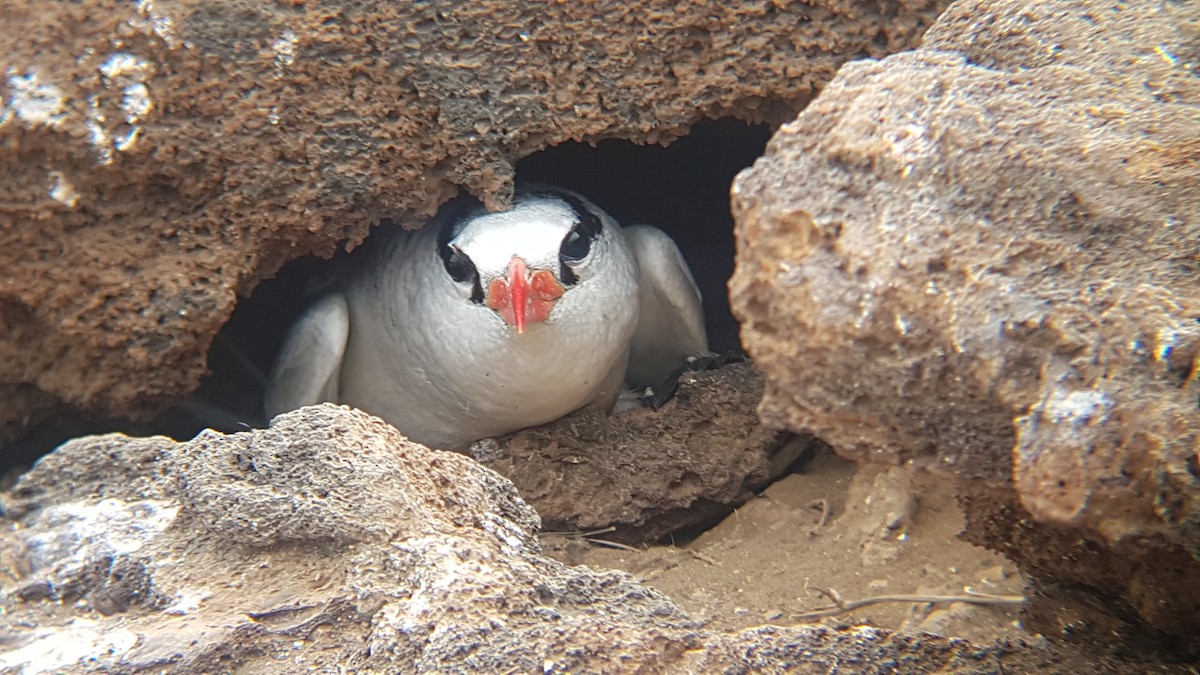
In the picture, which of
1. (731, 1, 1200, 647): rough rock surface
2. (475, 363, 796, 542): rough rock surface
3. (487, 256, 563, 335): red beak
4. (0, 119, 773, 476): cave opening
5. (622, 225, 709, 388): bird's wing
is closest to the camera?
(731, 1, 1200, 647): rough rock surface

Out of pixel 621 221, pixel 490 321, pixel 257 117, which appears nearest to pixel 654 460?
pixel 490 321

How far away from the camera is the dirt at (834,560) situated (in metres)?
2.25

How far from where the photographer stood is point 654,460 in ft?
10.6

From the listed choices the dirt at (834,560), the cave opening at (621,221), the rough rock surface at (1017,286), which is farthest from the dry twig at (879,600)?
the cave opening at (621,221)

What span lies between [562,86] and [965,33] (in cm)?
130

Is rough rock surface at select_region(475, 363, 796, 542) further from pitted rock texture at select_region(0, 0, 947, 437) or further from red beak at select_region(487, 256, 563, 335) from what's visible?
pitted rock texture at select_region(0, 0, 947, 437)

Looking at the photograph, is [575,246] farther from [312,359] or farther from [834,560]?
[834,560]

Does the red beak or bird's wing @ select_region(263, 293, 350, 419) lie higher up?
the red beak

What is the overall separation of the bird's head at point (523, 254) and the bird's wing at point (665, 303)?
0.43 metres

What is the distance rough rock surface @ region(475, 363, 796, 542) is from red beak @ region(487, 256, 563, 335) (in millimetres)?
581

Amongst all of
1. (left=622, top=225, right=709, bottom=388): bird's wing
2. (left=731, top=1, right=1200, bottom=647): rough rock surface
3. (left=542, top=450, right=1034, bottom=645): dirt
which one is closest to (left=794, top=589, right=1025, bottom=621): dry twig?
(left=542, top=450, right=1034, bottom=645): dirt

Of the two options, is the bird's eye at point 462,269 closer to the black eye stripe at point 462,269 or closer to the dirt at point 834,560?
the black eye stripe at point 462,269

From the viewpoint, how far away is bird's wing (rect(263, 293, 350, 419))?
3594 mm

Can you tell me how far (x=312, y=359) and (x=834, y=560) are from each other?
7.14 feet
